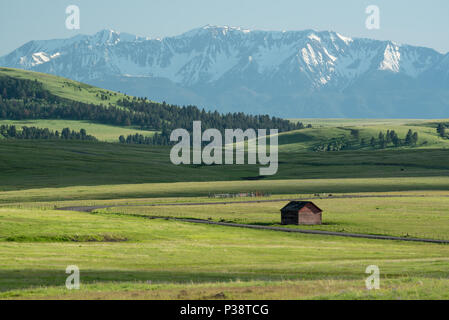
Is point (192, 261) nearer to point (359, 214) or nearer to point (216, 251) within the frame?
point (216, 251)

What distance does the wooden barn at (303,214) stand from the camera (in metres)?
100

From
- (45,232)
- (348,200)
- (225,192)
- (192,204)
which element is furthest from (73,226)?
(225,192)

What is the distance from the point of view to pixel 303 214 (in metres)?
99.9

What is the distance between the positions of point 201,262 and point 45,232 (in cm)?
2550

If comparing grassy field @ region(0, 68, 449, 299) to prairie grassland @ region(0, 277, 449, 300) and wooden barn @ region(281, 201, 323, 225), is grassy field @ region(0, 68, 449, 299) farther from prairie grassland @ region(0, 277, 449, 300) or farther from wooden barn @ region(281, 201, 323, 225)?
wooden barn @ region(281, 201, 323, 225)

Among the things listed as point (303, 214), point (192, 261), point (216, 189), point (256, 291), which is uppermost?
point (256, 291)

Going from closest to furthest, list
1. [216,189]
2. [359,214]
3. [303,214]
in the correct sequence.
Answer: [303,214], [359,214], [216,189]

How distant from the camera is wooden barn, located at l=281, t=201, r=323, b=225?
100 meters

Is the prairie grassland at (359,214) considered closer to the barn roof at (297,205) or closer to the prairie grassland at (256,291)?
the barn roof at (297,205)

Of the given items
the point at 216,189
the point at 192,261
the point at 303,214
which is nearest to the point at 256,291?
the point at 192,261

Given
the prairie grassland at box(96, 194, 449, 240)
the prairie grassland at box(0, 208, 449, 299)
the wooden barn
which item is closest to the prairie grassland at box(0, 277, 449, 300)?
the prairie grassland at box(0, 208, 449, 299)

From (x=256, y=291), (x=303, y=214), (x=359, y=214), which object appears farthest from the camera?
(x=359, y=214)
